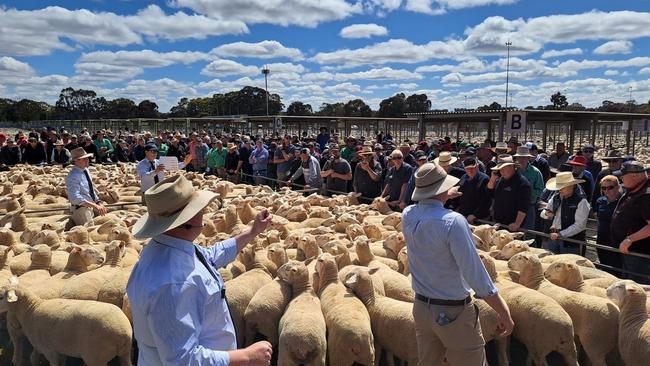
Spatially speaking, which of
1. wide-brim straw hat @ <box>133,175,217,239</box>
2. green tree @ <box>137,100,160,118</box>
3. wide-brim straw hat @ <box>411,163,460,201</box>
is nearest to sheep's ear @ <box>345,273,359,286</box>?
wide-brim straw hat @ <box>411,163,460,201</box>

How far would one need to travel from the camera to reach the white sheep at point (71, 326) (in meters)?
4.04

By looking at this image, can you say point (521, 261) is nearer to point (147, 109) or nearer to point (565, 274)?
point (565, 274)

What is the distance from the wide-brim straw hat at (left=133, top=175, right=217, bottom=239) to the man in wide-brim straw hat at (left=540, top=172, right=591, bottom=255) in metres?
5.20

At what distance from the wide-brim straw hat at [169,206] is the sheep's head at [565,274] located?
156 inches

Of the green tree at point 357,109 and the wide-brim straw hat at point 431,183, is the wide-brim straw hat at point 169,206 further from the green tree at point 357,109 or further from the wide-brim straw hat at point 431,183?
the green tree at point 357,109

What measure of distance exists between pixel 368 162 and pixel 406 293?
508cm

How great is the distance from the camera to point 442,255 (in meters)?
3.24

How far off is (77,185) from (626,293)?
695 cm

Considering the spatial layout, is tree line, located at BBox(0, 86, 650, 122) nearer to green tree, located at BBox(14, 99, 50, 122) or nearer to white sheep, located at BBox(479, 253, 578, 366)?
green tree, located at BBox(14, 99, 50, 122)

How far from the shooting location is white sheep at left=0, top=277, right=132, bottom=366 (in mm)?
4039

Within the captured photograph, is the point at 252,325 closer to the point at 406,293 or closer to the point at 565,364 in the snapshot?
the point at 406,293

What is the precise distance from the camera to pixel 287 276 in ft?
15.9

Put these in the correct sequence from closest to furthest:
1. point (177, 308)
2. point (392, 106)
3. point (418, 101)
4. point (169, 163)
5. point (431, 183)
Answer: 1. point (177, 308)
2. point (431, 183)
3. point (169, 163)
4. point (392, 106)
5. point (418, 101)

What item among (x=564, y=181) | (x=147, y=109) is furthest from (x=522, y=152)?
(x=147, y=109)
